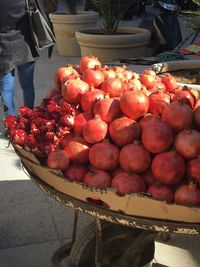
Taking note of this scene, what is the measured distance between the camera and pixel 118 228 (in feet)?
7.64

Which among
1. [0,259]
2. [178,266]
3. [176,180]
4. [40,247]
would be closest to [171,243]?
[178,266]

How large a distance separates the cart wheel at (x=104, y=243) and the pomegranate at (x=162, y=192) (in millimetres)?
503

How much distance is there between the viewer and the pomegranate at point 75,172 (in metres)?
1.94

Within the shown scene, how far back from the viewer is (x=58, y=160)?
1.95 m

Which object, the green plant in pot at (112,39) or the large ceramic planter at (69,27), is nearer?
the green plant in pot at (112,39)

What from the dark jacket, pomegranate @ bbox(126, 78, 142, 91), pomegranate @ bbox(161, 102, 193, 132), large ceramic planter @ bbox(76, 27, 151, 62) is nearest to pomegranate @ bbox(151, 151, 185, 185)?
pomegranate @ bbox(161, 102, 193, 132)

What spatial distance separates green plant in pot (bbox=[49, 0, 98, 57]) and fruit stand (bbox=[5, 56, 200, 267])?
6.55 m

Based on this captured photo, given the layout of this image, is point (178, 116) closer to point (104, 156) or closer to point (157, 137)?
point (157, 137)

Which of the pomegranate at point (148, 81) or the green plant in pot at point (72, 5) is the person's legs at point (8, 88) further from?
the green plant in pot at point (72, 5)

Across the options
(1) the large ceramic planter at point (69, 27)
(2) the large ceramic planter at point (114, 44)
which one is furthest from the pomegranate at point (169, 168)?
(1) the large ceramic planter at point (69, 27)

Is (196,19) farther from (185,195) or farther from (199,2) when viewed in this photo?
(185,195)

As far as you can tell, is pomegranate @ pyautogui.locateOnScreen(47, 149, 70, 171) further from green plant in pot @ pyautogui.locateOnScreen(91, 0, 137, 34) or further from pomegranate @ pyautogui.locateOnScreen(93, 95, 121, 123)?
green plant in pot @ pyautogui.locateOnScreen(91, 0, 137, 34)

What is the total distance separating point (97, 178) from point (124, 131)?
0.25 m

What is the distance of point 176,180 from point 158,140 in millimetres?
188
